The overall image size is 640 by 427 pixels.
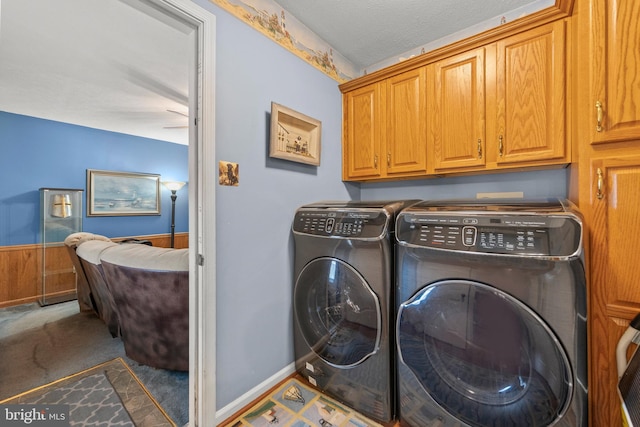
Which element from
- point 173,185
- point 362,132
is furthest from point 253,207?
point 173,185

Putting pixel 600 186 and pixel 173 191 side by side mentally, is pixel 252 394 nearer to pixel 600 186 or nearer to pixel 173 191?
pixel 600 186

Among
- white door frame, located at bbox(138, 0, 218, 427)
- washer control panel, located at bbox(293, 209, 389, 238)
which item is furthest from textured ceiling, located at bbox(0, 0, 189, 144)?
washer control panel, located at bbox(293, 209, 389, 238)

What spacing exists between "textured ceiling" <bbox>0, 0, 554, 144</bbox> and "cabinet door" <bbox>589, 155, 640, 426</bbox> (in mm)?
1362

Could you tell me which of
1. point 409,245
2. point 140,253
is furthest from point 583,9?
point 140,253

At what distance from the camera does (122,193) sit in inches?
167

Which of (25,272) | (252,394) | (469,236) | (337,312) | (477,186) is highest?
(477,186)

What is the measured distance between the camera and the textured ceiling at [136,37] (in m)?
1.56

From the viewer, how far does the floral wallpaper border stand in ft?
4.54

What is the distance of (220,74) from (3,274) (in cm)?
428

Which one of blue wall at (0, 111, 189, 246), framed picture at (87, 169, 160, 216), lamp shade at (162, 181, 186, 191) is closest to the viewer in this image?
blue wall at (0, 111, 189, 246)

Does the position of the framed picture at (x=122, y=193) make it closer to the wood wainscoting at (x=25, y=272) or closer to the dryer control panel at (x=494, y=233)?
the wood wainscoting at (x=25, y=272)

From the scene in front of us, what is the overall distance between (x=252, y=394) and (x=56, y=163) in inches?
177

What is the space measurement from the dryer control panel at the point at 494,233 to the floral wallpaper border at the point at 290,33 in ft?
4.48

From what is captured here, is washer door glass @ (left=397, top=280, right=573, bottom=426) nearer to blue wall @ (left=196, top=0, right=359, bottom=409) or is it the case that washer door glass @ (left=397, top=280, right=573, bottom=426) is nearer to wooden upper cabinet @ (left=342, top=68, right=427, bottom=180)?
blue wall @ (left=196, top=0, right=359, bottom=409)
